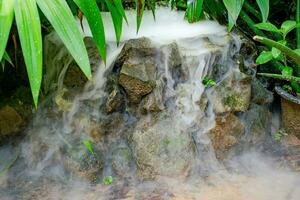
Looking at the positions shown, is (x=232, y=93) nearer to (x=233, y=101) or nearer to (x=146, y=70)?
(x=233, y=101)

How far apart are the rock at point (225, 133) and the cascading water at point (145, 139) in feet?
0.11

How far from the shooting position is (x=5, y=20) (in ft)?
3.94

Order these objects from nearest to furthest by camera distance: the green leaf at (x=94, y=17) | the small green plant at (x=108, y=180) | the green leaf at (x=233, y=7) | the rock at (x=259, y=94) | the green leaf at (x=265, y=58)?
the green leaf at (x=94, y=17), the green leaf at (x=233, y=7), the small green plant at (x=108, y=180), the green leaf at (x=265, y=58), the rock at (x=259, y=94)

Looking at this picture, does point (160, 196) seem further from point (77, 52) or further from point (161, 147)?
point (77, 52)

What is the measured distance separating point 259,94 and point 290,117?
21cm

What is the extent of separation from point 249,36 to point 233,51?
27 centimetres

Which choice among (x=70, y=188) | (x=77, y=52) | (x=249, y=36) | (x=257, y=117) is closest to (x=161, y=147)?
(x=70, y=188)

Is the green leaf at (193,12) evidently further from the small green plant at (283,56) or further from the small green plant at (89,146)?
the small green plant at (89,146)

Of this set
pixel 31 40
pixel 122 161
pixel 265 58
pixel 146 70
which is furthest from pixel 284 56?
pixel 31 40

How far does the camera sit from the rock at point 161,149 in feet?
6.06

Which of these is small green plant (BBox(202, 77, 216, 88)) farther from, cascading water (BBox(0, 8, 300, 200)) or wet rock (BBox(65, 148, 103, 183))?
wet rock (BBox(65, 148, 103, 183))

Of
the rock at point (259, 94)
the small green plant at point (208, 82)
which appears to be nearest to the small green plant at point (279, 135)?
the rock at point (259, 94)

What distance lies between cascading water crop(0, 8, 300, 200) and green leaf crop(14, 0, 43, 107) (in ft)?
2.34

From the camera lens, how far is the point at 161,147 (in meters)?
1.89
